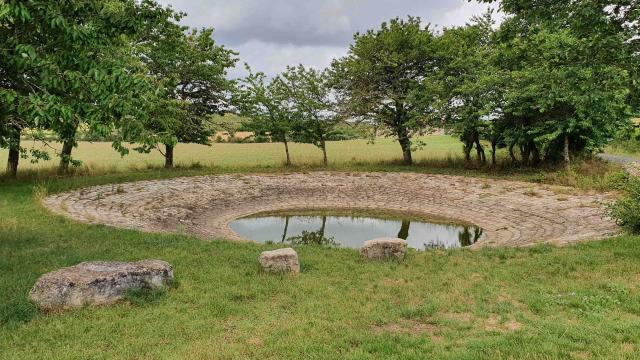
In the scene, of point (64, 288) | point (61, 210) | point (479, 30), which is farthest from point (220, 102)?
point (64, 288)

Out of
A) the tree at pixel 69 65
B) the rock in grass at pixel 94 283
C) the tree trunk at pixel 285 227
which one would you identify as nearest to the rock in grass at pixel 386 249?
the rock in grass at pixel 94 283

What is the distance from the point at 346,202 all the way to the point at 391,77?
12.3 meters

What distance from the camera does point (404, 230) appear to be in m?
21.8

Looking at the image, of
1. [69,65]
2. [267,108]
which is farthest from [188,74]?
[69,65]

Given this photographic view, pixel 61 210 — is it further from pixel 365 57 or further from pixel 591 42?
pixel 365 57

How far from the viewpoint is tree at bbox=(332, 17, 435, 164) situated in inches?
1280

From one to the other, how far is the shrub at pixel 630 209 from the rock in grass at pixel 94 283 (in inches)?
536

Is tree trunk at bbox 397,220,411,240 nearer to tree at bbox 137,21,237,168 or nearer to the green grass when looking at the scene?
the green grass

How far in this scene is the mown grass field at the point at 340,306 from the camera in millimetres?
6973

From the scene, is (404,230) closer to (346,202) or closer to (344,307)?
(346,202)

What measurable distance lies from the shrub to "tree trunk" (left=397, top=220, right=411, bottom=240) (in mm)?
8434

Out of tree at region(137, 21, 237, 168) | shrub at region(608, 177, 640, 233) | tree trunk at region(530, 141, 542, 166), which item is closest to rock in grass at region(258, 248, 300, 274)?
shrub at region(608, 177, 640, 233)

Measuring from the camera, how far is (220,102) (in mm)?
33156

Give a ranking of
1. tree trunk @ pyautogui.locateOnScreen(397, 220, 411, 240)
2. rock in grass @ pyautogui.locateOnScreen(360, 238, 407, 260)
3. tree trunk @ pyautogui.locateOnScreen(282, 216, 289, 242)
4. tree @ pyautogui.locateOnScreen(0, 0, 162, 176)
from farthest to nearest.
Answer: tree trunk @ pyautogui.locateOnScreen(282, 216, 289, 242), tree trunk @ pyautogui.locateOnScreen(397, 220, 411, 240), rock in grass @ pyautogui.locateOnScreen(360, 238, 407, 260), tree @ pyautogui.locateOnScreen(0, 0, 162, 176)
